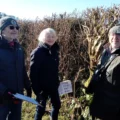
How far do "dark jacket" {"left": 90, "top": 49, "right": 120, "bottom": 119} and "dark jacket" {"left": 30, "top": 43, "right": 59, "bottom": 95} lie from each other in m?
1.17

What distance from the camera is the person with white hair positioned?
4.48 meters

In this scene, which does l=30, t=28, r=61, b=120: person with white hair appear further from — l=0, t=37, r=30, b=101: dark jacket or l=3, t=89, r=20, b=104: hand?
l=3, t=89, r=20, b=104: hand

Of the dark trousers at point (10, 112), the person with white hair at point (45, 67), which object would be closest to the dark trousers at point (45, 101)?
the person with white hair at point (45, 67)

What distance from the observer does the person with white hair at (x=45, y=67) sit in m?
4.48

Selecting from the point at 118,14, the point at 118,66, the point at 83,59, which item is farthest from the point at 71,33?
the point at 118,66

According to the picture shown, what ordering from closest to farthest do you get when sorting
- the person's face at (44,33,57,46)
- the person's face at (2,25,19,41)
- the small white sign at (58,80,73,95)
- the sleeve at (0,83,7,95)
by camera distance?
the sleeve at (0,83,7,95), the person's face at (2,25,19,41), the person's face at (44,33,57,46), the small white sign at (58,80,73,95)

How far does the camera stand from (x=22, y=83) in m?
3.82

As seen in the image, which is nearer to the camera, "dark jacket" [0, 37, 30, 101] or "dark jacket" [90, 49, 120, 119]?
"dark jacket" [90, 49, 120, 119]

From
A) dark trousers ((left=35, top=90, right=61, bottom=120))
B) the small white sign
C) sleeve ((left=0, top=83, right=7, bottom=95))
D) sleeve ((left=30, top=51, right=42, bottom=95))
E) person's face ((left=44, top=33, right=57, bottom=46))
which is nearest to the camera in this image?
sleeve ((left=0, top=83, right=7, bottom=95))

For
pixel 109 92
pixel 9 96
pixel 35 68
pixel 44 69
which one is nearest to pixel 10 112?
pixel 9 96

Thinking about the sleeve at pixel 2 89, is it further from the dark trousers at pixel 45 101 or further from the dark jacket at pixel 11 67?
the dark trousers at pixel 45 101

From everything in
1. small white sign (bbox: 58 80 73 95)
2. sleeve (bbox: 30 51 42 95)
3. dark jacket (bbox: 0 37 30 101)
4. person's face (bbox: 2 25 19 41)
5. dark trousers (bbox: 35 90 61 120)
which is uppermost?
person's face (bbox: 2 25 19 41)

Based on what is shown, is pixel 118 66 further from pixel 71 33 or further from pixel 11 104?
pixel 71 33

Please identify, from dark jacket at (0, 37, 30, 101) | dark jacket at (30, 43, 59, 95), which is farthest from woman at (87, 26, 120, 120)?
dark jacket at (30, 43, 59, 95)
